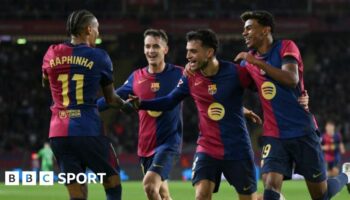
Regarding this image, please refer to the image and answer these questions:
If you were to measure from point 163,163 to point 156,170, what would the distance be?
146mm

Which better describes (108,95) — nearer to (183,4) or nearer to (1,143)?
(1,143)

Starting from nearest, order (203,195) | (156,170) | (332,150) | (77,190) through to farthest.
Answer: (77,190) < (203,195) < (156,170) < (332,150)

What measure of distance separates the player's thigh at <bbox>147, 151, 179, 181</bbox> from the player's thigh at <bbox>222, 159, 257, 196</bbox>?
4.48ft

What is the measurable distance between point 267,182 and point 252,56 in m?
1.29

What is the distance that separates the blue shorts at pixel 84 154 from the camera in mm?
7688

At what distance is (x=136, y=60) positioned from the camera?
3578cm

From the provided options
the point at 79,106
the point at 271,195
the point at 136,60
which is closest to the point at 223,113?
the point at 271,195

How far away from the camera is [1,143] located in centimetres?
3030

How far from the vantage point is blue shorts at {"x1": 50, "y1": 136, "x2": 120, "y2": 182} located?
25.2 ft

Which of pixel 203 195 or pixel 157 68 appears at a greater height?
pixel 157 68

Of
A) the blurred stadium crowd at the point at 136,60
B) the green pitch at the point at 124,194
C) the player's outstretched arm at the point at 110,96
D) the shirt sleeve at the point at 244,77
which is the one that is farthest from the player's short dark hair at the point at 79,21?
the blurred stadium crowd at the point at 136,60

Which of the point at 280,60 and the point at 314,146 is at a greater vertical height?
the point at 280,60

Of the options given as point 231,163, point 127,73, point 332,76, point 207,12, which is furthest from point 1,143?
point 231,163

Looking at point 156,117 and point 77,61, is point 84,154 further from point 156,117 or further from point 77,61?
point 156,117
